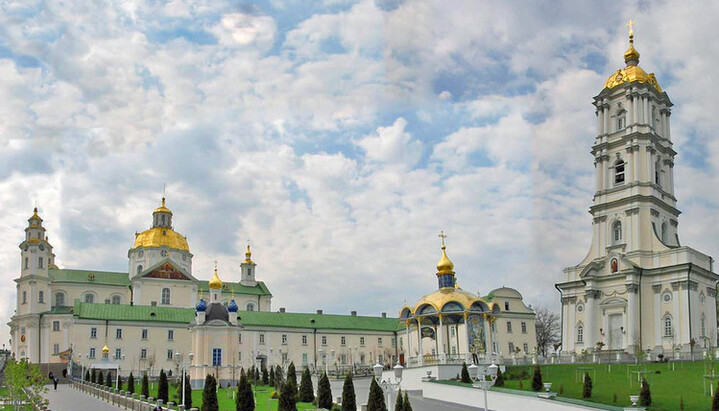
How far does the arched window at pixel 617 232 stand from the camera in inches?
2467

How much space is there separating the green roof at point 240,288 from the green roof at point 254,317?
16.0m

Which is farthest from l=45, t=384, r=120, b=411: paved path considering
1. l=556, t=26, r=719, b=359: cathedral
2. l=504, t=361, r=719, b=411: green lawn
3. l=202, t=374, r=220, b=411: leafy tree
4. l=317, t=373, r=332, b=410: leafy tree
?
l=556, t=26, r=719, b=359: cathedral

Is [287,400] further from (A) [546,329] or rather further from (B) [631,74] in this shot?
(A) [546,329]

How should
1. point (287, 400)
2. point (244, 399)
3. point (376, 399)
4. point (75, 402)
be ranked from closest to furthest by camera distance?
point (376, 399) → point (287, 400) → point (244, 399) → point (75, 402)

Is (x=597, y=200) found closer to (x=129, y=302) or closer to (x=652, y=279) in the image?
→ (x=652, y=279)

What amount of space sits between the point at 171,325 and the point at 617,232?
136 ft

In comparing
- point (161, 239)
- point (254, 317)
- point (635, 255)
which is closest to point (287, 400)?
point (635, 255)

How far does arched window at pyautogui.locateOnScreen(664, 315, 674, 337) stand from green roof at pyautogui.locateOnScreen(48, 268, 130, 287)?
195 feet

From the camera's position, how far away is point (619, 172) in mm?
64438

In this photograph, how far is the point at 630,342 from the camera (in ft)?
191

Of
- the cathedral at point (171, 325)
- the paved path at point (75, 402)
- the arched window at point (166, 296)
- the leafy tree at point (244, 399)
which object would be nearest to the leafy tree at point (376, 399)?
the leafy tree at point (244, 399)

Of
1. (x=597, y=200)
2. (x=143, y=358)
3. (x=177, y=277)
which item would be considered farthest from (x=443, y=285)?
(x=177, y=277)

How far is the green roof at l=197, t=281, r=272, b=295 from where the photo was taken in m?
98.3

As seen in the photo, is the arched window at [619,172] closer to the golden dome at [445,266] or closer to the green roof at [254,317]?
the golden dome at [445,266]
